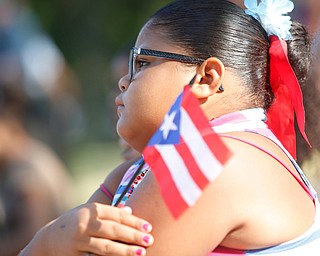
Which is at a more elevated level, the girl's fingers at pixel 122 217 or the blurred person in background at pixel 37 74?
the girl's fingers at pixel 122 217

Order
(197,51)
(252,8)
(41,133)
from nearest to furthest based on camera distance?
1. (197,51)
2. (252,8)
3. (41,133)

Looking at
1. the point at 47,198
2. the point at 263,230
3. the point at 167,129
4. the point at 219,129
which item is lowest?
the point at 47,198

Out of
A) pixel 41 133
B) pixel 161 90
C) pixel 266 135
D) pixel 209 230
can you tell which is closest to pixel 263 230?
pixel 209 230

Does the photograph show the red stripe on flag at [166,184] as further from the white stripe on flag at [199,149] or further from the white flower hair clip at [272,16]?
the white flower hair clip at [272,16]

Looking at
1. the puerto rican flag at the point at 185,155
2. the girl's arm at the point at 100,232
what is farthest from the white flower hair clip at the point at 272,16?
the girl's arm at the point at 100,232

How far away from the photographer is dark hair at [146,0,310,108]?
2.87 m

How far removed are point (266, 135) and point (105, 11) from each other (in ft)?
45.1

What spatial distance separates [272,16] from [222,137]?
583 millimetres

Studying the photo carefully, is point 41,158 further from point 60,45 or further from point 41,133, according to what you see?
point 60,45

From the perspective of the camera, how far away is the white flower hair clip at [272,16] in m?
3.01

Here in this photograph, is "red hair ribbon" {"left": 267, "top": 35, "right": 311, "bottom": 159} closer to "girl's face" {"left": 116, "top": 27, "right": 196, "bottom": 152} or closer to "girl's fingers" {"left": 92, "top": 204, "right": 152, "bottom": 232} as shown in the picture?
"girl's face" {"left": 116, "top": 27, "right": 196, "bottom": 152}

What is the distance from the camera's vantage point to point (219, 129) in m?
2.76

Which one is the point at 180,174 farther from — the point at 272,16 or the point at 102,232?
the point at 272,16

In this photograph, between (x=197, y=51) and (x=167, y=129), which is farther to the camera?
(x=197, y=51)
